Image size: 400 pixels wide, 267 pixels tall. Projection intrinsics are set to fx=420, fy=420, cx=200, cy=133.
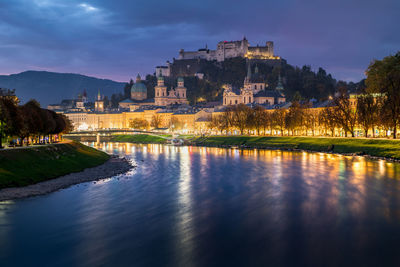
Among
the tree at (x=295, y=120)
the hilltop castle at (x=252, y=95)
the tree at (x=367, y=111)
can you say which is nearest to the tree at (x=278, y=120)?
the tree at (x=295, y=120)

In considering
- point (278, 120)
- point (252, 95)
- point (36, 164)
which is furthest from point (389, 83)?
point (252, 95)

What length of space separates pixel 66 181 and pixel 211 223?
19970mm

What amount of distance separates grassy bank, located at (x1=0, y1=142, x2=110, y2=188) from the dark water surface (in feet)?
14.4

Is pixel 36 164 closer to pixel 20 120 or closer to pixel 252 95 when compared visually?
pixel 20 120

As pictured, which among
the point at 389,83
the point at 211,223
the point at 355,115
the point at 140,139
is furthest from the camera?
the point at 140,139

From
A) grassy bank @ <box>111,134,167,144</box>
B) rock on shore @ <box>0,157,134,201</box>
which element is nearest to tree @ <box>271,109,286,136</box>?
grassy bank @ <box>111,134,167,144</box>

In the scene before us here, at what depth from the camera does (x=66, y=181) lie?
41.4m

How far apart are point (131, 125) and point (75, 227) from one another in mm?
158005

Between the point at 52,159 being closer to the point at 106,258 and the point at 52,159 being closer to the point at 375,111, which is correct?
the point at 106,258

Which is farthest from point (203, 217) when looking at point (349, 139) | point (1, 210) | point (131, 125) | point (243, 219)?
point (131, 125)

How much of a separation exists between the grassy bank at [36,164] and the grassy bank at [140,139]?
70.5m

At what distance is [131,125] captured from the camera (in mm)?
182375

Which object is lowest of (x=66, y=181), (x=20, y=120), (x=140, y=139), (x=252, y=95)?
(x=66, y=181)

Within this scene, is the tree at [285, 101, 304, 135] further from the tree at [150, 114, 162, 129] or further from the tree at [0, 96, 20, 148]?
the tree at [150, 114, 162, 129]
